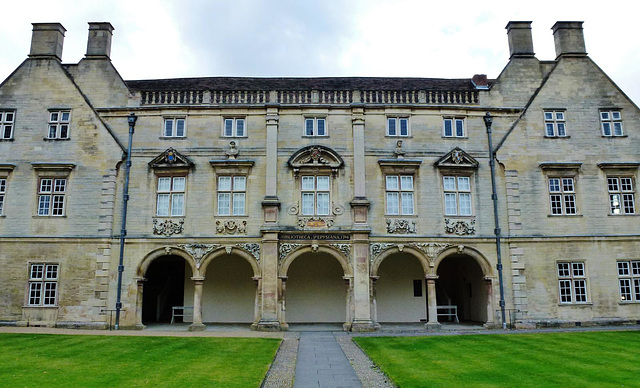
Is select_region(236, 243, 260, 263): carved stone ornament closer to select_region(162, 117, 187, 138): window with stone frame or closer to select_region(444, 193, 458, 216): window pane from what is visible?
select_region(162, 117, 187, 138): window with stone frame

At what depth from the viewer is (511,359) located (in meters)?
14.5

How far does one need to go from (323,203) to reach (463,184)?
711 centimetres

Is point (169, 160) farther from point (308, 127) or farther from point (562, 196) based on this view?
point (562, 196)

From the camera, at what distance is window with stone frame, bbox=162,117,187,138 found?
25.9 metres

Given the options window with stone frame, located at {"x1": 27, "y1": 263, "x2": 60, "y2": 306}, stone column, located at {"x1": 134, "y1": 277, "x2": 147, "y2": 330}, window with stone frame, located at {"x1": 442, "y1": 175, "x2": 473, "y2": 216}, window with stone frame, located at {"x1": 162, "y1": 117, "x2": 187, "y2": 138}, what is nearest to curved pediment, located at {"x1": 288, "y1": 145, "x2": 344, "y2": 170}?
window with stone frame, located at {"x1": 442, "y1": 175, "x2": 473, "y2": 216}

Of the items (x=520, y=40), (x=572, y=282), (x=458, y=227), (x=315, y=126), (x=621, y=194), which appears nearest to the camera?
(x=572, y=282)

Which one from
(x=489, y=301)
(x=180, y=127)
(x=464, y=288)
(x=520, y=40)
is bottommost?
(x=489, y=301)

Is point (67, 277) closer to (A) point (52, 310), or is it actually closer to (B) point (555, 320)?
(A) point (52, 310)

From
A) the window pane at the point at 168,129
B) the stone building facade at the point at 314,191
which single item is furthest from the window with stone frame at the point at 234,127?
the window pane at the point at 168,129

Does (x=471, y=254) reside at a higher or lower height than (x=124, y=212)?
lower

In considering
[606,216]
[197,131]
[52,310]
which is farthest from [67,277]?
[606,216]

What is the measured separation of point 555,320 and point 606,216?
5825 millimetres

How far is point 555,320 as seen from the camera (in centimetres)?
2391

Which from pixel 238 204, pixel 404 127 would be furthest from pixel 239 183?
pixel 404 127
